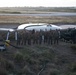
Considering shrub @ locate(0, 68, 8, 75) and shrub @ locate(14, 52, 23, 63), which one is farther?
shrub @ locate(14, 52, 23, 63)

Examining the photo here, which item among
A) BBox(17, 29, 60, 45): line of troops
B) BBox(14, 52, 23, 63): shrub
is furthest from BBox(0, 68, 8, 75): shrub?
BBox(17, 29, 60, 45): line of troops

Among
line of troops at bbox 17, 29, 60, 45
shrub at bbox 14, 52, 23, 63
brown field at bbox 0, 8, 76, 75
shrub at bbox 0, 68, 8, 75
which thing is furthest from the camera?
line of troops at bbox 17, 29, 60, 45

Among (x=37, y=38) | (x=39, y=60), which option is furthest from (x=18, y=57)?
(x=37, y=38)

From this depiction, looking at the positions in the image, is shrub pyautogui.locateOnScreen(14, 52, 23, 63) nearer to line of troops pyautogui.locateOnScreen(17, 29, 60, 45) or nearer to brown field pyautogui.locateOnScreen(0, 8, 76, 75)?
brown field pyautogui.locateOnScreen(0, 8, 76, 75)

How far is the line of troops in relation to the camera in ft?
60.4

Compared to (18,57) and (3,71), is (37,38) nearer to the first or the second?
(18,57)

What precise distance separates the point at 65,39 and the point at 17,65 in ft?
24.7

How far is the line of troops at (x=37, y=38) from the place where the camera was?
1841 centimetres

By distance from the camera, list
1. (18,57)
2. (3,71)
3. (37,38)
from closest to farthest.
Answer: (3,71) → (18,57) → (37,38)

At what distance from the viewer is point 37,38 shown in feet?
61.4

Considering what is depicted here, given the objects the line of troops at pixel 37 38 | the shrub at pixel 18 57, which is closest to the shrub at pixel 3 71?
the shrub at pixel 18 57

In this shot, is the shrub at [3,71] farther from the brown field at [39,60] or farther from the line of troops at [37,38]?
the line of troops at [37,38]

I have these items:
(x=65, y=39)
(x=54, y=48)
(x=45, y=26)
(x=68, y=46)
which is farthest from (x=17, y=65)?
(x=45, y=26)

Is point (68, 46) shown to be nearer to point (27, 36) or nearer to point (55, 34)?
point (55, 34)
